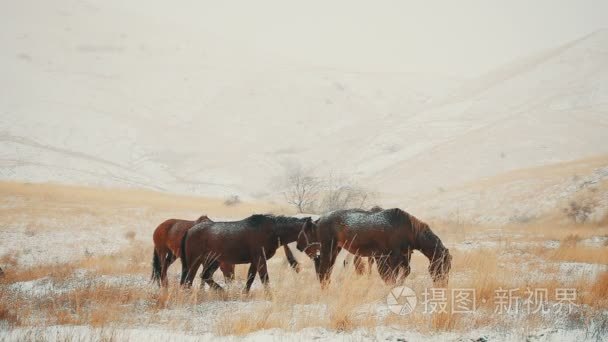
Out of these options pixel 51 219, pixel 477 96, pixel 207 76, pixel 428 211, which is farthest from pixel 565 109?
pixel 207 76

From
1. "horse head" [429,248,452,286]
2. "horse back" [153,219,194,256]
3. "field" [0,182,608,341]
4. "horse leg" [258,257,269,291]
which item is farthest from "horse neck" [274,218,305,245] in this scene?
"horse head" [429,248,452,286]

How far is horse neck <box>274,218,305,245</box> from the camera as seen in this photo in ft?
27.7

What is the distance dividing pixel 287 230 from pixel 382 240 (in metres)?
1.69

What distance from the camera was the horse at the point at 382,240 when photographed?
7.95 m

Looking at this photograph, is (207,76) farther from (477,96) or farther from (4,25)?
(477,96)

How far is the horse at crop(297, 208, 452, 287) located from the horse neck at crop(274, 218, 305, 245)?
0.12 metres

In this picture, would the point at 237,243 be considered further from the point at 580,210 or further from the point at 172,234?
the point at 580,210

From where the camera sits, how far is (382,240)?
8.11m

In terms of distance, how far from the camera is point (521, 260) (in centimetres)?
1283

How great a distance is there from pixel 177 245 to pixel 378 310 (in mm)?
4510

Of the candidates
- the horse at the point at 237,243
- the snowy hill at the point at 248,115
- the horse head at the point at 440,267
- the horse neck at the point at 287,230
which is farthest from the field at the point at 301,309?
the snowy hill at the point at 248,115

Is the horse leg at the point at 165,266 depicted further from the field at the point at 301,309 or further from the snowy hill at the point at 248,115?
the snowy hill at the point at 248,115

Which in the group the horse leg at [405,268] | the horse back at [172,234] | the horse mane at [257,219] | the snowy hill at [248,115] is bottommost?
the horse leg at [405,268]

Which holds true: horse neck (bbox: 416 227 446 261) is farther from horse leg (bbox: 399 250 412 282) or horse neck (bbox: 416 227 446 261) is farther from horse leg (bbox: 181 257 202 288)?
horse leg (bbox: 181 257 202 288)
